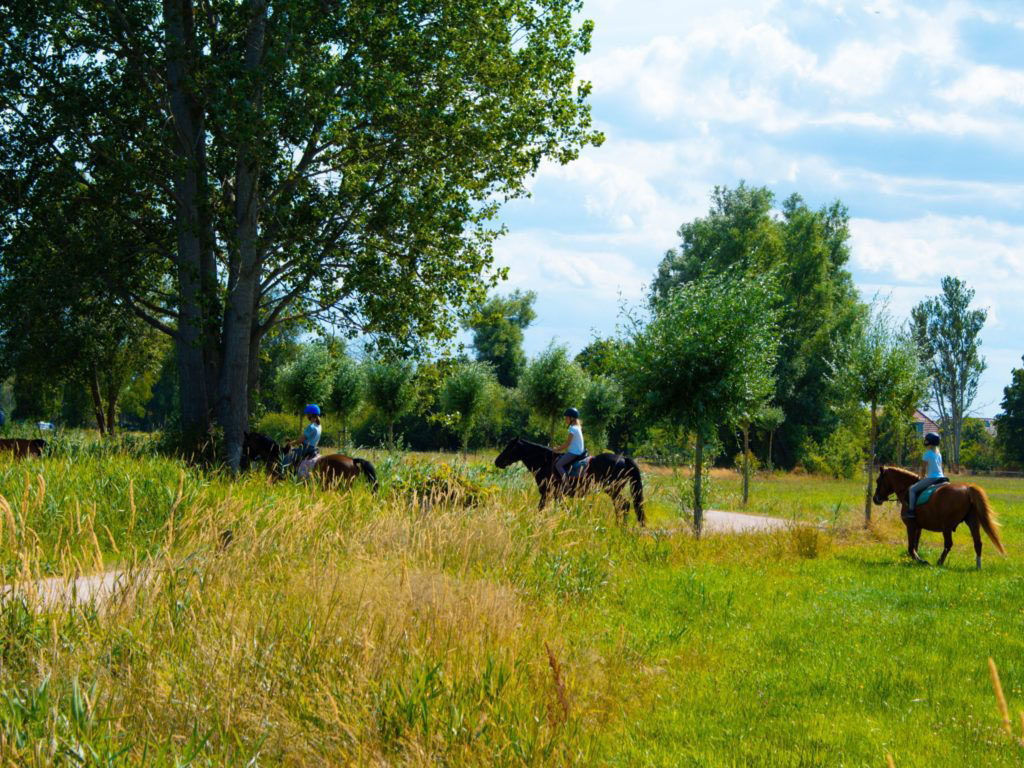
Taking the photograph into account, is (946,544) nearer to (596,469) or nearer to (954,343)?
(596,469)

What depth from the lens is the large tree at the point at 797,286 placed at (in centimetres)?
5447

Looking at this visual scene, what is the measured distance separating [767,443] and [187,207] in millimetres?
42548

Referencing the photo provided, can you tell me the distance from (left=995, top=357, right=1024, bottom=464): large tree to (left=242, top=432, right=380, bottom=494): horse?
71.1 metres

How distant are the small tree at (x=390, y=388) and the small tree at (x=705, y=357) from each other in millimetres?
21998

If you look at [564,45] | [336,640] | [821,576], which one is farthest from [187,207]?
[336,640]

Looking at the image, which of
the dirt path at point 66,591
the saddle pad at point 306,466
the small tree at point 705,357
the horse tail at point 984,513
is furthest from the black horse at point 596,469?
the dirt path at point 66,591

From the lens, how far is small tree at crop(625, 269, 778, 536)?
16.2m

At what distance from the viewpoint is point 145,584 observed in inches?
220

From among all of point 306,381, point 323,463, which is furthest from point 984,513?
point 306,381

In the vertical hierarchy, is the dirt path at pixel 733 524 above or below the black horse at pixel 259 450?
below

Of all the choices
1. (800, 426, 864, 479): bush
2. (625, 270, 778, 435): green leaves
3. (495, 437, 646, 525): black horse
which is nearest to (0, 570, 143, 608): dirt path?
(495, 437, 646, 525): black horse

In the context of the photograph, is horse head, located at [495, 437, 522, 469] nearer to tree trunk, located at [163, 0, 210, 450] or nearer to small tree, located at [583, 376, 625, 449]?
tree trunk, located at [163, 0, 210, 450]

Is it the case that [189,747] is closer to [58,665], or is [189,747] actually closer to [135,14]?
[58,665]

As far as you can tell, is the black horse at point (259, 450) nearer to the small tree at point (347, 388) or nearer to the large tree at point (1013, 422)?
the small tree at point (347, 388)
